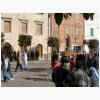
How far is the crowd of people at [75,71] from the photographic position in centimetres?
467

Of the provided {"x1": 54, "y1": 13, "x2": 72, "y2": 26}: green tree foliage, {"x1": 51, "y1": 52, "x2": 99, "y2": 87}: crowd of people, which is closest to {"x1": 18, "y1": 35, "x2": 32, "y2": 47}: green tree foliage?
{"x1": 51, "y1": 52, "x2": 99, "y2": 87}: crowd of people

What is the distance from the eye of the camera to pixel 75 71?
4.88 meters

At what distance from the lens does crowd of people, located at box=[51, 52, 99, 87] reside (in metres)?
4.67

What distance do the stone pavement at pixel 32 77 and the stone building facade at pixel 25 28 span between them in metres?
0.31

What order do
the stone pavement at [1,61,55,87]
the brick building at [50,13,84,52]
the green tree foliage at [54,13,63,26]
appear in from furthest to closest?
the stone pavement at [1,61,55,87], the brick building at [50,13,84,52], the green tree foliage at [54,13,63,26]

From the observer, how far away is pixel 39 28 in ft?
21.4

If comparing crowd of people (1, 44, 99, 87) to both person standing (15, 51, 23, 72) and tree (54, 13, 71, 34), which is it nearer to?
person standing (15, 51, 23, 72)

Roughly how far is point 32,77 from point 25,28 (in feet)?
4.23

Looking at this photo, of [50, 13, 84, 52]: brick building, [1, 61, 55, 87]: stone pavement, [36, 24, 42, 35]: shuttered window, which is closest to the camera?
[50, 13, 84, 52]: brick building

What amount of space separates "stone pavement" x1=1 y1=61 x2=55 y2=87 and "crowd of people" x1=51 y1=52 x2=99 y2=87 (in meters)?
0.44
